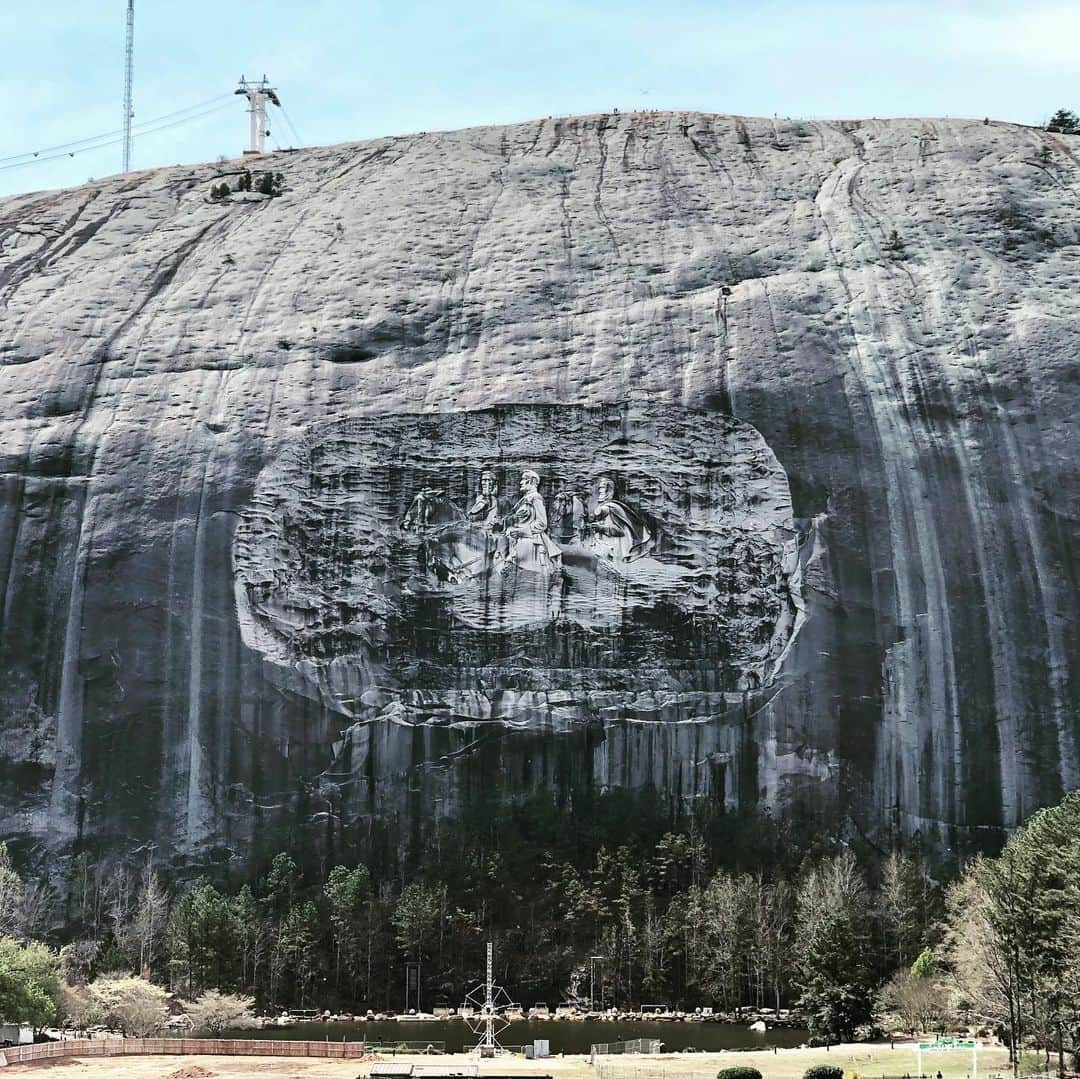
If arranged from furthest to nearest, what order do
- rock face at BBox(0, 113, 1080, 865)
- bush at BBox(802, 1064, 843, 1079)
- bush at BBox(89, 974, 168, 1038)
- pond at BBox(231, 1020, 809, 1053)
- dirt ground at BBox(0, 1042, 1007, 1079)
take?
rock face at BBox(0, 113, 1080, 865) < bush at BBox(89, 974, 168, 1038) < pond at BBox(231, 1020, 809, 1053) < dirt ground at BBox(0, 1042, 1007, 1079) < bush at BBox(802, 1064, 843, 1079)

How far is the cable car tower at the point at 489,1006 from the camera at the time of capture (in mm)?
57081

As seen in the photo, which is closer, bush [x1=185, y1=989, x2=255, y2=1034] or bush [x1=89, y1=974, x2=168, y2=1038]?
bush [x1=89, y1=974, x2=168, y2=1038]

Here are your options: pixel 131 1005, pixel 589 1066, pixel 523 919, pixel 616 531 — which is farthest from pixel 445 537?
pixel 589 1066

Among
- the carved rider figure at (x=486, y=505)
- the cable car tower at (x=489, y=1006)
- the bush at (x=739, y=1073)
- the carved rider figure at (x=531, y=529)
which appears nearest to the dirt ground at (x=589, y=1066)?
the bush at (x=739, y=1073)

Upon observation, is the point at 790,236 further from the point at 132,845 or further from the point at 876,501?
the point at 132,845

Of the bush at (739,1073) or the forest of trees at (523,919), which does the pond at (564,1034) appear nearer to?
the forest of trees at (523,919)

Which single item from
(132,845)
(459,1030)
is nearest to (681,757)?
(459,1030)

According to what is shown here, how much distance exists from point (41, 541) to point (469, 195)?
910 inches

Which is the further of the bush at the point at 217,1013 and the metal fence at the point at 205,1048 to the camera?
the bush at the point at 217,1013

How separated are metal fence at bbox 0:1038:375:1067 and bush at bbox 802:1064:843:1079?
13.6 m

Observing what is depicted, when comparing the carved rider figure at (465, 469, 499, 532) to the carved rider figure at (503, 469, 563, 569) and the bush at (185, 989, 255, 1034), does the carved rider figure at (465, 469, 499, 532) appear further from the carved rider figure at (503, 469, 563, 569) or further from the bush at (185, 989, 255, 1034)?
the bush at (185, 989, 255, 1034)

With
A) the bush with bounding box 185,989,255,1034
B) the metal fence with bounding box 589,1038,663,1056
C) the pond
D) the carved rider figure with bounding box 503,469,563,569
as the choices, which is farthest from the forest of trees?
the carved rider figure with bounding box 503,469,563,569

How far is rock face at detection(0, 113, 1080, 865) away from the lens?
6838cm

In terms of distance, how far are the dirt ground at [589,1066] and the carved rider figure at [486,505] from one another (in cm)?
2378
